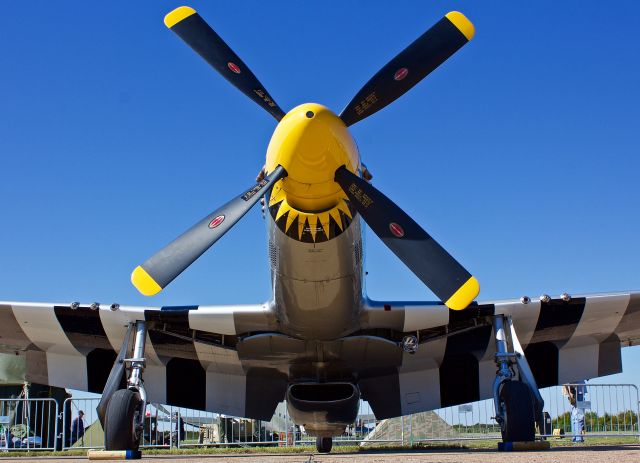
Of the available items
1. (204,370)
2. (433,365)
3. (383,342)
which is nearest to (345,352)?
(383,342)

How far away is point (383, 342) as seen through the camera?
13.4m

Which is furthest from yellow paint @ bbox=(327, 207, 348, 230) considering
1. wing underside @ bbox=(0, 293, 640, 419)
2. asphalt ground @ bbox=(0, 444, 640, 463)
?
asphalt ground @ bbox=(0, 444, 640, 463)

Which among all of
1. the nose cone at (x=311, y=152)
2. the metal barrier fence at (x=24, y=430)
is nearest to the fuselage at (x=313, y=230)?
the nose cone at (x=311, y=152)

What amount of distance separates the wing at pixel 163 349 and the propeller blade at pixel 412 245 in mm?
3593

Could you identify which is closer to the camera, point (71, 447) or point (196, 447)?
point (71, 447)

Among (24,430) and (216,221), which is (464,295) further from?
(24,430)

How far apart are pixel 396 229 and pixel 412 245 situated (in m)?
0.32

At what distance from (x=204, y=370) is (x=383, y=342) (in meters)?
4.51

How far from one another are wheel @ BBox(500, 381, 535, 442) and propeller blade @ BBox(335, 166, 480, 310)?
9.52ft

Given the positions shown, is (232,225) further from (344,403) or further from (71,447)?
(71,447)

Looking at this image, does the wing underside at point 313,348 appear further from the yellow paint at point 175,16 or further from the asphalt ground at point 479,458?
the yellow paint at point 175,16

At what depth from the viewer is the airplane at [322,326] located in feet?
31.5

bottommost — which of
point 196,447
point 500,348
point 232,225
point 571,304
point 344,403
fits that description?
point 196,447

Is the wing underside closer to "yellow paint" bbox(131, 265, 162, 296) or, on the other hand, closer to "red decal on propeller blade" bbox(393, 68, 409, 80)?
"yellow paint" bbox(131, 265, 162, 296)
